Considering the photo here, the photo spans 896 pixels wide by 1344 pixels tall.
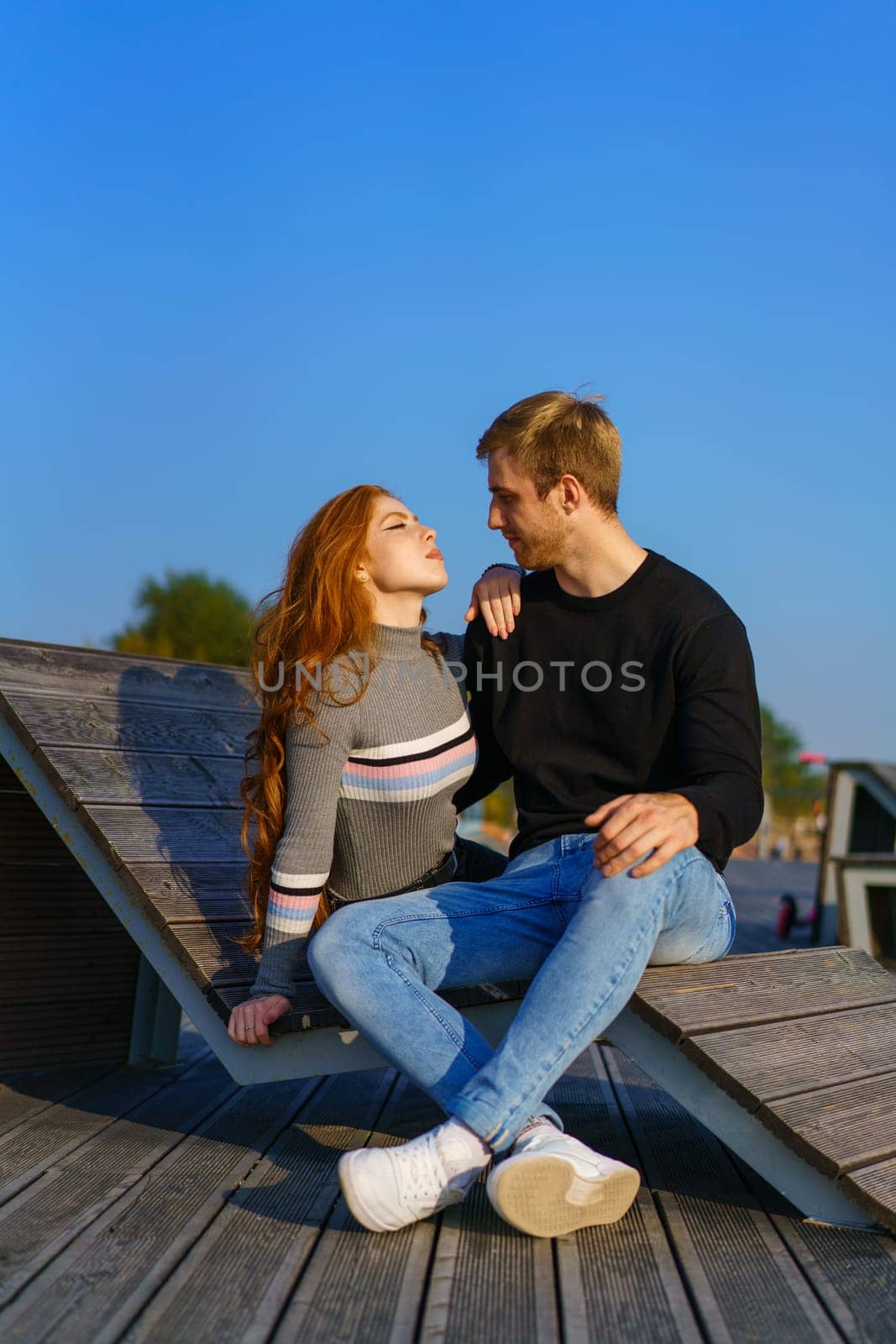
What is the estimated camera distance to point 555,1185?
2.39 meters

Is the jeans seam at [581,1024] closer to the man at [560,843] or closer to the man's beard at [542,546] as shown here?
the man at [560,843]

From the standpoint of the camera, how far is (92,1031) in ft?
14.8

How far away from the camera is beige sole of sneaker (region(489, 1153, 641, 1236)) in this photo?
2359mm

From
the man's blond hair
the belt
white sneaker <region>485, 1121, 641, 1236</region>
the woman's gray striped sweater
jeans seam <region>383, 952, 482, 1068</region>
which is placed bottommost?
white sneaker <region>485, 1121, 641, 1236</region>

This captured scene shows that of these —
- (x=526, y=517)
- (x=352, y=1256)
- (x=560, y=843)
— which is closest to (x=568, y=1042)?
(x=352, y=1256)

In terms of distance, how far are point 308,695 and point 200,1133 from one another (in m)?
1.33

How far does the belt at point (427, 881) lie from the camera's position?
3137 mm

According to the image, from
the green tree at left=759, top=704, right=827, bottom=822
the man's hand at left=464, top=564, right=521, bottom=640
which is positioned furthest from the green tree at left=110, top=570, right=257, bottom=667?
the man's hand at left=464, top=564, right=521, bottom=640

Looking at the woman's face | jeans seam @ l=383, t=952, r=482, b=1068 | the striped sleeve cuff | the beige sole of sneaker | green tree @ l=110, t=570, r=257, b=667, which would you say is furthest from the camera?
green tree @ l=110, t=570, r=257, b=667

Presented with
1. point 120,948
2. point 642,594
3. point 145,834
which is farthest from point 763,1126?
point 120,948

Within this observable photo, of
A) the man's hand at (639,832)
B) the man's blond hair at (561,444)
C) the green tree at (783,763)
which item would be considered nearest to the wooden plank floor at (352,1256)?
the man's hand at (639,832)

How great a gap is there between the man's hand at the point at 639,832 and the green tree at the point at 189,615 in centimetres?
5497

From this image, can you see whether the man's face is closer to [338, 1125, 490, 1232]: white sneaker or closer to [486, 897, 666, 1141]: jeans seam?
[486, 897, 666, 1141]: jeans seam

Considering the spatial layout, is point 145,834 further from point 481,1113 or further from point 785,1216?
point 785,1216
